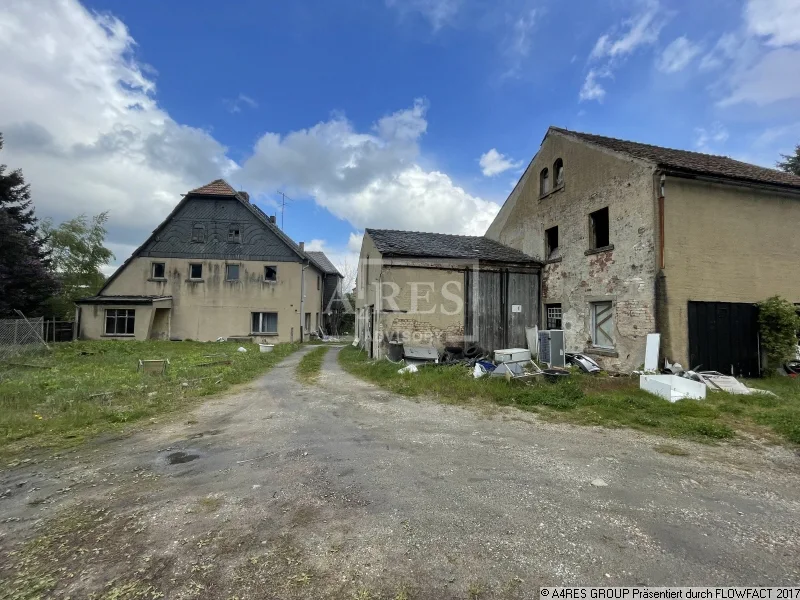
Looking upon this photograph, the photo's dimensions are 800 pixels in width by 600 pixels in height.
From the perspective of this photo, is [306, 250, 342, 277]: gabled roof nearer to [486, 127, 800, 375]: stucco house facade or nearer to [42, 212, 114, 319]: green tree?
[42, 212, 114, 319]: green tree

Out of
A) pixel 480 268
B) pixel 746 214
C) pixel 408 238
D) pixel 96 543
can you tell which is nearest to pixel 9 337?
pixel 408 238

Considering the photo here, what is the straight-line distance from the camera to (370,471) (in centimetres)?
420

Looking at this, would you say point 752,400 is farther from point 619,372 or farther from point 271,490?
point 271,490

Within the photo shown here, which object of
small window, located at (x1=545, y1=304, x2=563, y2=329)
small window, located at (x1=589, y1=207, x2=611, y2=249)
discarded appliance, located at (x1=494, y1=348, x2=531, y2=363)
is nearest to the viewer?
discarded appliance, located at (x1=494, y1=348, x2=531, y2=363)

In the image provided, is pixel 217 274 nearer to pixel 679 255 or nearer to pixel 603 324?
pixel 603 324

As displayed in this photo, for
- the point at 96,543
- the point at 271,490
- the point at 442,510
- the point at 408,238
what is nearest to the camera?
the point at 96,543

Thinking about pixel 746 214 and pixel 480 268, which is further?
pixel 480 268

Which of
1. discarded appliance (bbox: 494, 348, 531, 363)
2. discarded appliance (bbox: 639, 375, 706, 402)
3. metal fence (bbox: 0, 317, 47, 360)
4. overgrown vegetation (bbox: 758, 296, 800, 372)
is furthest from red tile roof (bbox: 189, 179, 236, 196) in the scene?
overgrown vegetation (bbox: 758, 296, 800, 372)

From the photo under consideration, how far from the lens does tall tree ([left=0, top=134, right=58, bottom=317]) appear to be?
19375 mm

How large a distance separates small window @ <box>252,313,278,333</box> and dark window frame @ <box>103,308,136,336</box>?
6.41 meters

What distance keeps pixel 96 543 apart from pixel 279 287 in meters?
21.1

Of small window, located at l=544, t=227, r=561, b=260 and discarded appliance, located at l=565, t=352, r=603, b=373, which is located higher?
small window, located at l=544, t=227, r=561, b=260

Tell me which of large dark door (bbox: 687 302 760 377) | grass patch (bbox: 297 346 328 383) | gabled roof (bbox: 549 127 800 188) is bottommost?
grass patch (bbox: 297 346 328 383)

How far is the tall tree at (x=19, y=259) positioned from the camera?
63.6ft
